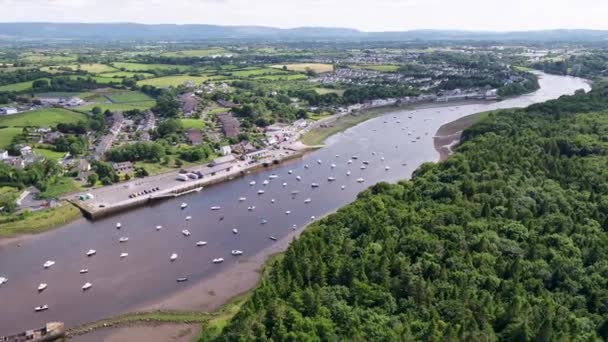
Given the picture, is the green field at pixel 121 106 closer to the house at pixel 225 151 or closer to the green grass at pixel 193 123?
the green grass at pixel 193 123

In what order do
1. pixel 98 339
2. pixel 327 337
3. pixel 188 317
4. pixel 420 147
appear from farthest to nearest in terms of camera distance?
pixel 420 147 → pixel 188 317 → pixel 98 339 → pixel 327 337

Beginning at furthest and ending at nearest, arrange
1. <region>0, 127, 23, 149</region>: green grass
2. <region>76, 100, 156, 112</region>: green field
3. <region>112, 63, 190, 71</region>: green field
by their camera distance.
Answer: <region>112, 63, 190, 71</region>: green field
<region>76, 100, 156, 112</region>: green field
<region>0, 127, 23, 149</region>: green grass

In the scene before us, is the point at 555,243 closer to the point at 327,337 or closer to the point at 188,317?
the point at 327,337

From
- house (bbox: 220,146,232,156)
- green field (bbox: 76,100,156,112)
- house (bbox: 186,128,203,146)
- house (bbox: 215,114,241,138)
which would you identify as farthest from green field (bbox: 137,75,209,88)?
house (bbox: 220,146,232,156)

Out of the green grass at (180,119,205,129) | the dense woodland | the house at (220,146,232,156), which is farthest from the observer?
the green grass at (180,119,205,129)

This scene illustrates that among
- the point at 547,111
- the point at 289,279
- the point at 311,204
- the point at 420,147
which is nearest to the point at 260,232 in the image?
the point at 311,204

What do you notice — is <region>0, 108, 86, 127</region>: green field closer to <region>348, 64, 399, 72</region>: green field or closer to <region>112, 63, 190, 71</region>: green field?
<region>112, 63, 190, 71</region>: green field
